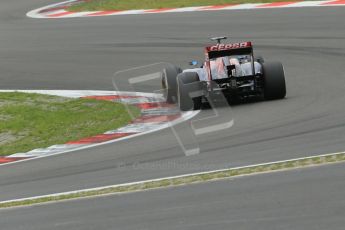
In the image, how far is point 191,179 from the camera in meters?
9.22

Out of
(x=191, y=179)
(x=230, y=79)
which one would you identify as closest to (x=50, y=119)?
(x=230, y=79)

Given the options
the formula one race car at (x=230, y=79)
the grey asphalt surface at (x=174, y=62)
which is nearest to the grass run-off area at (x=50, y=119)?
the formula one race car at (x=230, y=79)

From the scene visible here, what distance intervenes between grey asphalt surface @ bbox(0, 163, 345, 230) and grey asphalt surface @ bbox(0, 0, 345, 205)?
122 centimetres

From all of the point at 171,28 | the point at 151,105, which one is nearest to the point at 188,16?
the point at 171,28

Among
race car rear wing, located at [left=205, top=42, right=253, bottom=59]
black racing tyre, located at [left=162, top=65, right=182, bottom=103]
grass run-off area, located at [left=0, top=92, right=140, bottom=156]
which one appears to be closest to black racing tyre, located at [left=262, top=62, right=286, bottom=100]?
race car rear wing, located at [left=205, top=42, right=253, bottom=59]

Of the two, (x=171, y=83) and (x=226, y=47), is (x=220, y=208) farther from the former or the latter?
(x=171, y=83)

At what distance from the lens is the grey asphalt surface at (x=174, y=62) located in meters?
10.5

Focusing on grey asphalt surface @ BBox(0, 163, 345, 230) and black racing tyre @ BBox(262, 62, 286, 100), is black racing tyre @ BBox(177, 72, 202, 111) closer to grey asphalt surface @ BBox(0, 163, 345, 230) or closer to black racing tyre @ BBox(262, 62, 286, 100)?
black racing tyre @ BBox(262, 62, 286, 100)

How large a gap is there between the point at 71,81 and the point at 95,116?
12.3 feet

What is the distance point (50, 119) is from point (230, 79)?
10.6 ft

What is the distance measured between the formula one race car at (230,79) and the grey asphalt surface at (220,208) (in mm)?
5737

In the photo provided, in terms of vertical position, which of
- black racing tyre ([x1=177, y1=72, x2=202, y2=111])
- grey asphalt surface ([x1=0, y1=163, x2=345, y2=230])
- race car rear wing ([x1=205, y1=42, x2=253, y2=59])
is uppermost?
grey asphalt surface ([x1=0, y1=163, x2=345, y2=230])

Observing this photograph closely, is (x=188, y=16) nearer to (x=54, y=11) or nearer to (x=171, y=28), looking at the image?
(x=171, y=28)

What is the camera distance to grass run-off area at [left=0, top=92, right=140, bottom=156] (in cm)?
1386
